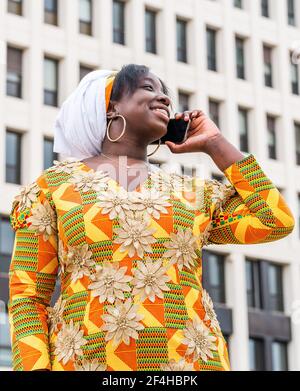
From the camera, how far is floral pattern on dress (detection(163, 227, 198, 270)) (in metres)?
4.22

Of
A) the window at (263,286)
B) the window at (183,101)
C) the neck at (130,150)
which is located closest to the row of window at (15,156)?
the window at (183,101)

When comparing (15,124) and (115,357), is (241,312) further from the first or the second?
(115,357)

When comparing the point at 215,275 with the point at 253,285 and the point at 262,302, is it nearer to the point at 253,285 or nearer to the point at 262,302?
the point at 253,285

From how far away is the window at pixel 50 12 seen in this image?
31.6 m

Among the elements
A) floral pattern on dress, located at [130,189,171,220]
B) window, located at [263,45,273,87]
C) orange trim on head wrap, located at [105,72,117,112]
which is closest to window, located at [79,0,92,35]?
window, located at [263,45,273,87]

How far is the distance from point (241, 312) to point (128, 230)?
29.0 metres

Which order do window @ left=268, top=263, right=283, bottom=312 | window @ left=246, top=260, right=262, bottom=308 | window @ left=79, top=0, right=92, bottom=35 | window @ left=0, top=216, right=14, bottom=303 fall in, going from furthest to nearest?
window @ left=268, top=263, right=283, bottom=312, window @ left=246, top=260, right=262, bottom=308, window @ left=79, top=0, right=92, bottom=35, window @ left=0, top=216, right=14, bottom=303

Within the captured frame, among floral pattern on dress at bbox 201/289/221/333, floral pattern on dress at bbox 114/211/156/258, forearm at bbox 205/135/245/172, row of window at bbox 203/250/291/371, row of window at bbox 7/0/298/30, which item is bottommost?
floral pattern on dress at bbox 201/289/221/333

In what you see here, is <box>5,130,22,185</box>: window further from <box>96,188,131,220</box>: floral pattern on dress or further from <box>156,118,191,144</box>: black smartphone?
<box>96,188,131,220</box>: floral pattern on dress

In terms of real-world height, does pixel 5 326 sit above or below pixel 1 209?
below

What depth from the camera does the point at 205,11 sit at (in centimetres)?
3553

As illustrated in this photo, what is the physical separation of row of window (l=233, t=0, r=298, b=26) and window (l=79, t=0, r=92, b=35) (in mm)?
6237

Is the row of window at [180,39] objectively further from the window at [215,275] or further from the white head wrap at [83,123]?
the white head wrap at [83,123]
